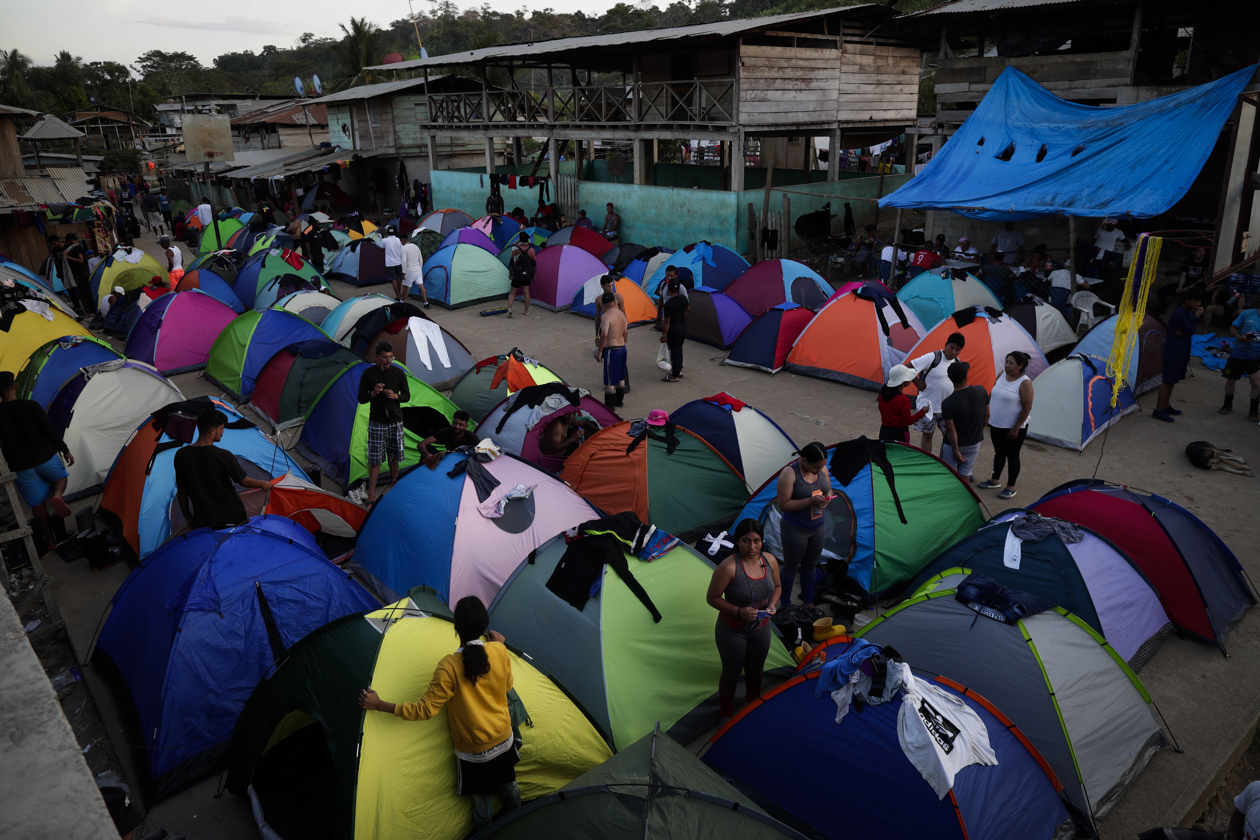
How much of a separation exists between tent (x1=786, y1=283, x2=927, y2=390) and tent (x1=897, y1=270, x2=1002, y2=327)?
80 centimetres

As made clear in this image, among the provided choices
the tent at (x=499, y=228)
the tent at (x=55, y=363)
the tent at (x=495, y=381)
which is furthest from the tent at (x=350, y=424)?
the tent at (x=499, y=228)

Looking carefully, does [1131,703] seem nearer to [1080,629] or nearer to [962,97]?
[1080,629]

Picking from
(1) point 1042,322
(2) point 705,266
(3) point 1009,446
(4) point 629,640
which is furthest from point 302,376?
(1) point 1042,322

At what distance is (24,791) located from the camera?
6.10 feet

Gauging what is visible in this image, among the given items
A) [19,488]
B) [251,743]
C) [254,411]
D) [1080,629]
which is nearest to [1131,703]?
[1080,629]

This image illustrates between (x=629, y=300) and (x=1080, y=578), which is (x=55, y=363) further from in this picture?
(x=1080, y=578)

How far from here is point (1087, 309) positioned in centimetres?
1285

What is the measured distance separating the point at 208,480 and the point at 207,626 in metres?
1.45

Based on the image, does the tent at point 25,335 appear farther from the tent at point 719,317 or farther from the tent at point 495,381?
the tent at point 719,317

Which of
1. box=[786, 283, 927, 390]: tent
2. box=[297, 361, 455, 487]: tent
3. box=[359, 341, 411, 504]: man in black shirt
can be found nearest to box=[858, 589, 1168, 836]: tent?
box=[359, 341, 411, 504]: man in black shirt

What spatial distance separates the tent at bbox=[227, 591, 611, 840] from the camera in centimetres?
403

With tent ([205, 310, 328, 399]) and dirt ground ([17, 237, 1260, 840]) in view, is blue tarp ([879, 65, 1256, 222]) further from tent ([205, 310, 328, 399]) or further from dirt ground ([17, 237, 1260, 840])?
tent ([205, 310, 328, 399])

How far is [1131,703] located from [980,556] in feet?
4.31

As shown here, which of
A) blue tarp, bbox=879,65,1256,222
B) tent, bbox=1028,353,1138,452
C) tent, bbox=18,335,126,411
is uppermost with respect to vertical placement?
blue tarp, bbox=879,65,1256,222
